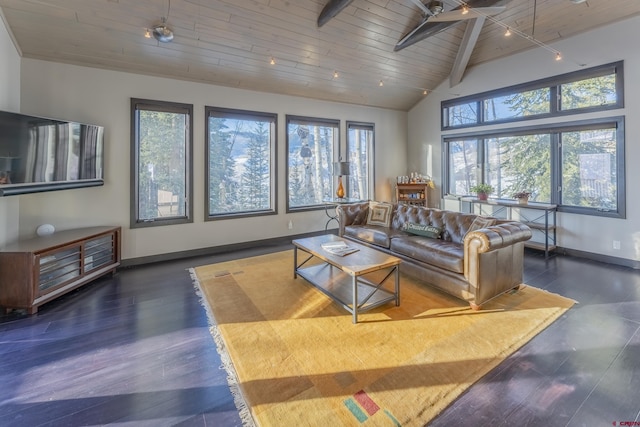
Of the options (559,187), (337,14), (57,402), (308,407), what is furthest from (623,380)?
(337,14)

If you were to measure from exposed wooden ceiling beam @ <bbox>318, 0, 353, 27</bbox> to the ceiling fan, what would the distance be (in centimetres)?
87

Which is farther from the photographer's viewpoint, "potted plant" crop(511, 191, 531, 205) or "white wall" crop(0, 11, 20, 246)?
"potted plant" crop(511, 191, 531, 205)

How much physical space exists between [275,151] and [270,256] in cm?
206

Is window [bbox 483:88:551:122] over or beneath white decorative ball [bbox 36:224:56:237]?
over

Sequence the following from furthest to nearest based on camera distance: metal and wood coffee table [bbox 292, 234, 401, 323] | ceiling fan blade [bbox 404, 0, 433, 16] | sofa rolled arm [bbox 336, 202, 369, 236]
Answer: sofa rolled arm [bbox 336, 202, 369, 236], ceiling fan blade [bbox 404, 0, 433, 16], metal and wood coffee table [bbox 292, 234, 401, 323]

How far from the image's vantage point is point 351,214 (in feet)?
16.4

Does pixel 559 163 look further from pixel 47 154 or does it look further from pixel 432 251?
pixel 47 154

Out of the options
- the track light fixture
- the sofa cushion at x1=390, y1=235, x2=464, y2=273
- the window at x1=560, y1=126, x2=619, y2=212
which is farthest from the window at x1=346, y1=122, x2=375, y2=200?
the track light fixture

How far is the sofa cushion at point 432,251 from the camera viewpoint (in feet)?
10.4

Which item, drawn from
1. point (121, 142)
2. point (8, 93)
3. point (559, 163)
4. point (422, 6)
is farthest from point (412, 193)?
point (8, 93)

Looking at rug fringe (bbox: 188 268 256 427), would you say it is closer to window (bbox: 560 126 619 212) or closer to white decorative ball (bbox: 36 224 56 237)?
white decorative ball (bbox: 36 224 56 237)

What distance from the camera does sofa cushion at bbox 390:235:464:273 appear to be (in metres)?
3.17

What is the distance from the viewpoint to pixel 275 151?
5723mm

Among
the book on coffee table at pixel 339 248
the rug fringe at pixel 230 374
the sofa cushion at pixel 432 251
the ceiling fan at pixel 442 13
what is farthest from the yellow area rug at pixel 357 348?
the ceiling fan at pixel 442 13
